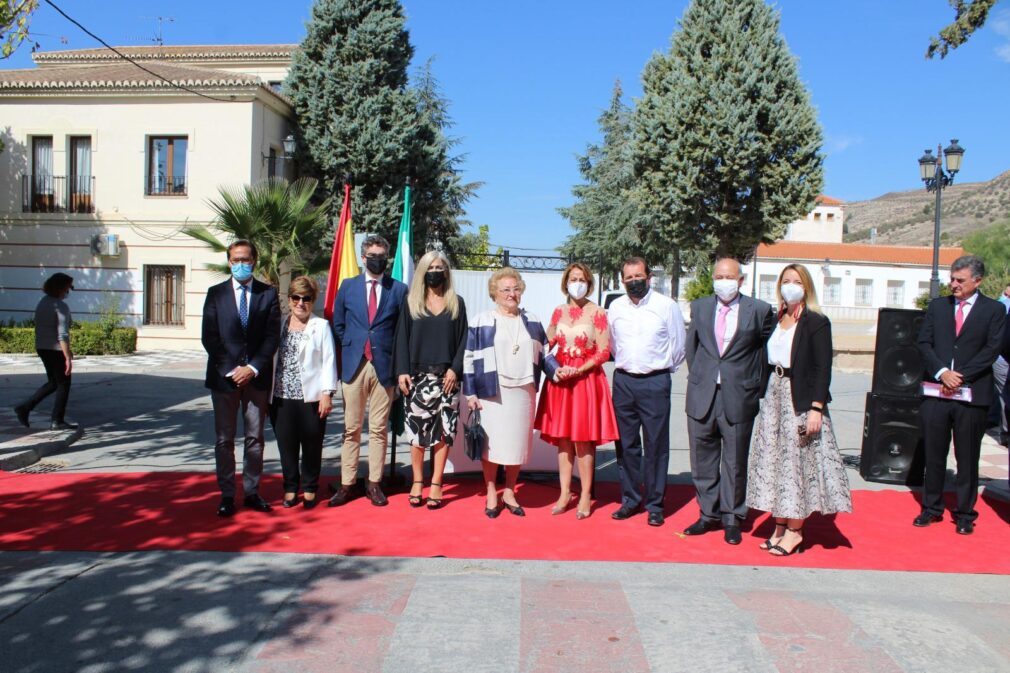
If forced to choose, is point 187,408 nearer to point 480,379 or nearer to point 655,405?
point 480,379

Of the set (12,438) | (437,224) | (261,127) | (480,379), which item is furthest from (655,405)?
(437,224)

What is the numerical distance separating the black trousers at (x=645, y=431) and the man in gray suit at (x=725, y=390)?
0.25m

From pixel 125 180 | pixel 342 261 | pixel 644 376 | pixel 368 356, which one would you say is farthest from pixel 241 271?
pixel 125 180

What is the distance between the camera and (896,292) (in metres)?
62.3

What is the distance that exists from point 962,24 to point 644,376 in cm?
899

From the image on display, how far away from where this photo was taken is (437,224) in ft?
104

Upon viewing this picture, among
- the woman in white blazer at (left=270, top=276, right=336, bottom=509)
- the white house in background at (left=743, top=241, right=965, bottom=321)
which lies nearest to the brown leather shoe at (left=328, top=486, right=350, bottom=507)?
the woman in white blazer at (left=270, top=276, right=336, bottom=509)

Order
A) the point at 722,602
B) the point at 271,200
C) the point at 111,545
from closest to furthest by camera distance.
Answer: the point at 722,602 < the point at 111,545 < the point at 271,200

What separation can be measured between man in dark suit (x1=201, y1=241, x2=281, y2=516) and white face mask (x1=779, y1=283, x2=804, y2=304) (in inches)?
149

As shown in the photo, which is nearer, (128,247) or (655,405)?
(655,405)

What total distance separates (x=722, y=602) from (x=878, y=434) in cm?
377

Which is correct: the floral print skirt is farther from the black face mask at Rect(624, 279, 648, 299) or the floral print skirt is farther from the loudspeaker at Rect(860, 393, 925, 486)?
the loudspeaker at Rect(860, 393, 925, 486)

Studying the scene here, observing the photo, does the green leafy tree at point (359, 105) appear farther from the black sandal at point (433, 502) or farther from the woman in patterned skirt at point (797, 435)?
the woman in patterned skirt at point (797, 435)

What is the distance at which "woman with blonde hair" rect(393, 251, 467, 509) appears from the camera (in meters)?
6.33
